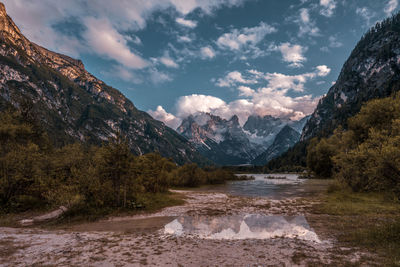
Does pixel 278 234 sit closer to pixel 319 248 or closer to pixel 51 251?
pixel 319 248

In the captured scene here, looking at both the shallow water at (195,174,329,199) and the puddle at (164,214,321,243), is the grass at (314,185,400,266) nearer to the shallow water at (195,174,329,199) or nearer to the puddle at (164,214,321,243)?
the puddle at (164,214,321,243)

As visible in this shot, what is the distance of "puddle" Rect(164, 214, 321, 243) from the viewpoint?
17.0 m

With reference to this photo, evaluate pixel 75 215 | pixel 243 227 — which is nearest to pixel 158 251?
pixel 243 227

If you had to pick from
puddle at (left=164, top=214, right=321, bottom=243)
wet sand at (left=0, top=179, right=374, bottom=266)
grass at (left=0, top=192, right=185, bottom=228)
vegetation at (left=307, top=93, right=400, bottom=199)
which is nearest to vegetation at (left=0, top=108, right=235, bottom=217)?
grass at (left=0, top=192, right=185, bottom=228)

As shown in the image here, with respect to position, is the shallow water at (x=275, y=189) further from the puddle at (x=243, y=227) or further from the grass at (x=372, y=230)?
the puddle at (x=243, y=227)

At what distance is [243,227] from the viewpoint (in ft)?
65.6

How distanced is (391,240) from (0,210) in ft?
127

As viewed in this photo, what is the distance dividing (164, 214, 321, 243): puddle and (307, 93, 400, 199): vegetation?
612 cm

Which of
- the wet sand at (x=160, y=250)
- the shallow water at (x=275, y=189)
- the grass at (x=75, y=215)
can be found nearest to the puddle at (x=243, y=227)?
the wet sand at (x=160, y=250)

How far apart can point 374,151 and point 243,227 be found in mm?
12573

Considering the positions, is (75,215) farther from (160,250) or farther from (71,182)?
(160,250)

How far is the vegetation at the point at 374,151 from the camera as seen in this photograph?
12.4m

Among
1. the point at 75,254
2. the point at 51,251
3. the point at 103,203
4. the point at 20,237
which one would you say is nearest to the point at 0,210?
the point at 103,203

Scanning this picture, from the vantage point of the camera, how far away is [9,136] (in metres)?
35.8
